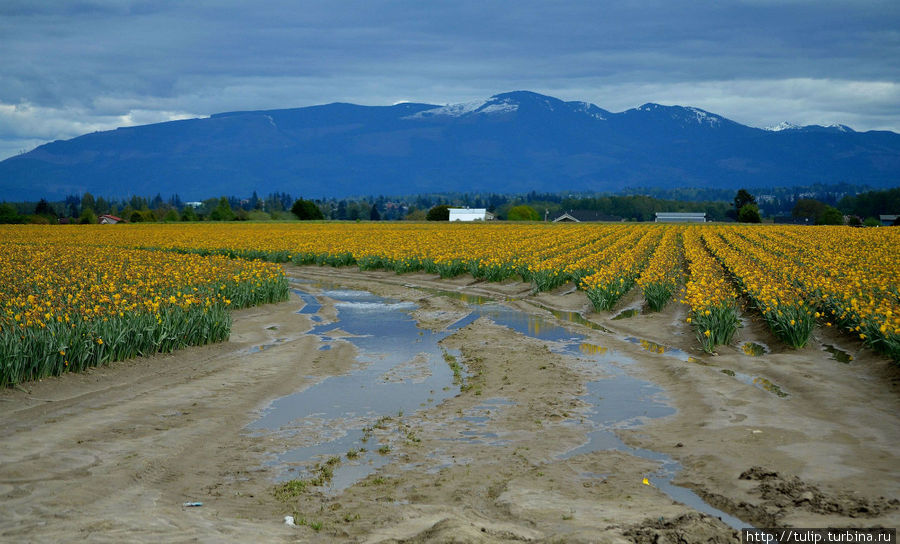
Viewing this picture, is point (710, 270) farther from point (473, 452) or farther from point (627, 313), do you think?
point (473, 452)

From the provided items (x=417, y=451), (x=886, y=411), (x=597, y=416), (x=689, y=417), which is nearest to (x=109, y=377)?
(x=417, y=451)

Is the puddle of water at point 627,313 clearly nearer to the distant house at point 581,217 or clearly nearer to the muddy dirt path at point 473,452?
the muddy dirt path at point 473,452

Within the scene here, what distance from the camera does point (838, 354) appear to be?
17031 mm

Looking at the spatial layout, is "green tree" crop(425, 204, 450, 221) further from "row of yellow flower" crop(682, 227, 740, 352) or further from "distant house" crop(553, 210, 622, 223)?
"row of yellow flower" crop(682, 227, 740, 352)

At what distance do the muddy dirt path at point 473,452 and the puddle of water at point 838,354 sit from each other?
105mm

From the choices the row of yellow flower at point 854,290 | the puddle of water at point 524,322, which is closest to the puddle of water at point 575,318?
the puddle of water at point 524,322

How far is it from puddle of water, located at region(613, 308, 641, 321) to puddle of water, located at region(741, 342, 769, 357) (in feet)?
17.5

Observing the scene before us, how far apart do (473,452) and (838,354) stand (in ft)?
32.0

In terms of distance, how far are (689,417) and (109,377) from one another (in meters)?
9.81

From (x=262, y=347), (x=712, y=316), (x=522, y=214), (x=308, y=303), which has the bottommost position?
(x=308, y=303)

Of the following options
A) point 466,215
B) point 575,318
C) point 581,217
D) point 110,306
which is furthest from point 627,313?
point 581,217

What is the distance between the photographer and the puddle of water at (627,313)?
78.5ft

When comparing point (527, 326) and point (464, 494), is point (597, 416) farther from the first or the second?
point (527, 326)

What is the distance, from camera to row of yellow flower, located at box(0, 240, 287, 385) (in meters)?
14.5
